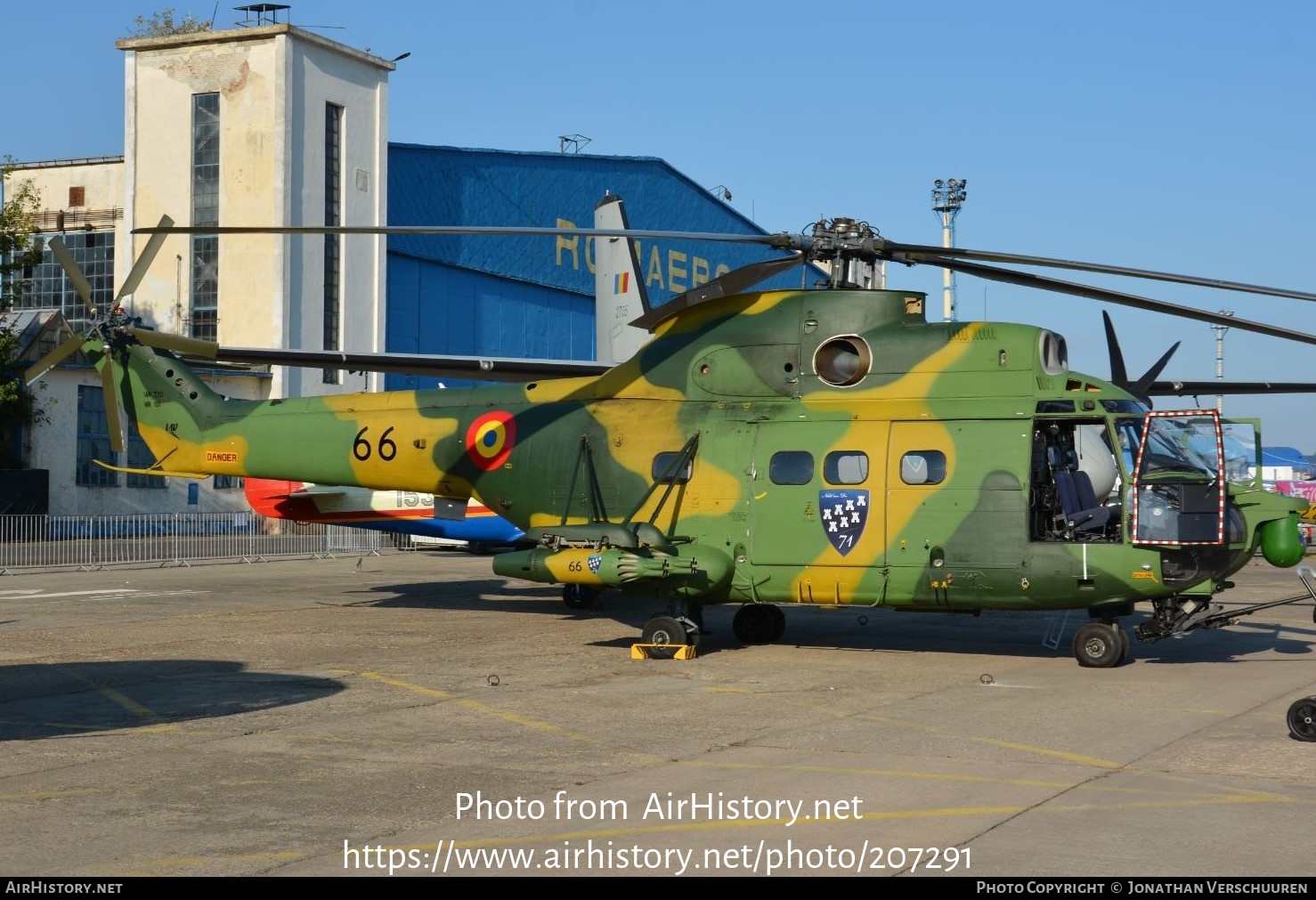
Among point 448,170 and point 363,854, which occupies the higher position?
point 448,170

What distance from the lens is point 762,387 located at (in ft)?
55.2

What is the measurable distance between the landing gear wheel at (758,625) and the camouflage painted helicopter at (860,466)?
36 mm

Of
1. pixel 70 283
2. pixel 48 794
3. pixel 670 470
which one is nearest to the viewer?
pixel 48 794

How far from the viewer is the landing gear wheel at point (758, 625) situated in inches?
709

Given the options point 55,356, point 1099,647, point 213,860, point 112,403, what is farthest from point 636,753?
point 55,356

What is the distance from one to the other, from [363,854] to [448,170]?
158 ft

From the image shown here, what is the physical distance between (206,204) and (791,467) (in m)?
39.9

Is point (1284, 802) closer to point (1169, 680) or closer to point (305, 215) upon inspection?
point (1169, 680)

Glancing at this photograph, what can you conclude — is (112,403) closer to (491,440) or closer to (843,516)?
(491,440)

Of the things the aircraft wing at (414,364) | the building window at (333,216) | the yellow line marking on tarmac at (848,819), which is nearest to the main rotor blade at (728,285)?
the aircraft wing at (414,364)

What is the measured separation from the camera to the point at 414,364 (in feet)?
68.9

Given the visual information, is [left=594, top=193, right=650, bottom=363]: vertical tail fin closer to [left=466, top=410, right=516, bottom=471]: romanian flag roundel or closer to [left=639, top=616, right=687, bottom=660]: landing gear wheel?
[left=466, top=410, right=516, bottom=471]: romanian flag roundel

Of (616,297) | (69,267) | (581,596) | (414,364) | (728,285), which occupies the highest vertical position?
(616,297)
